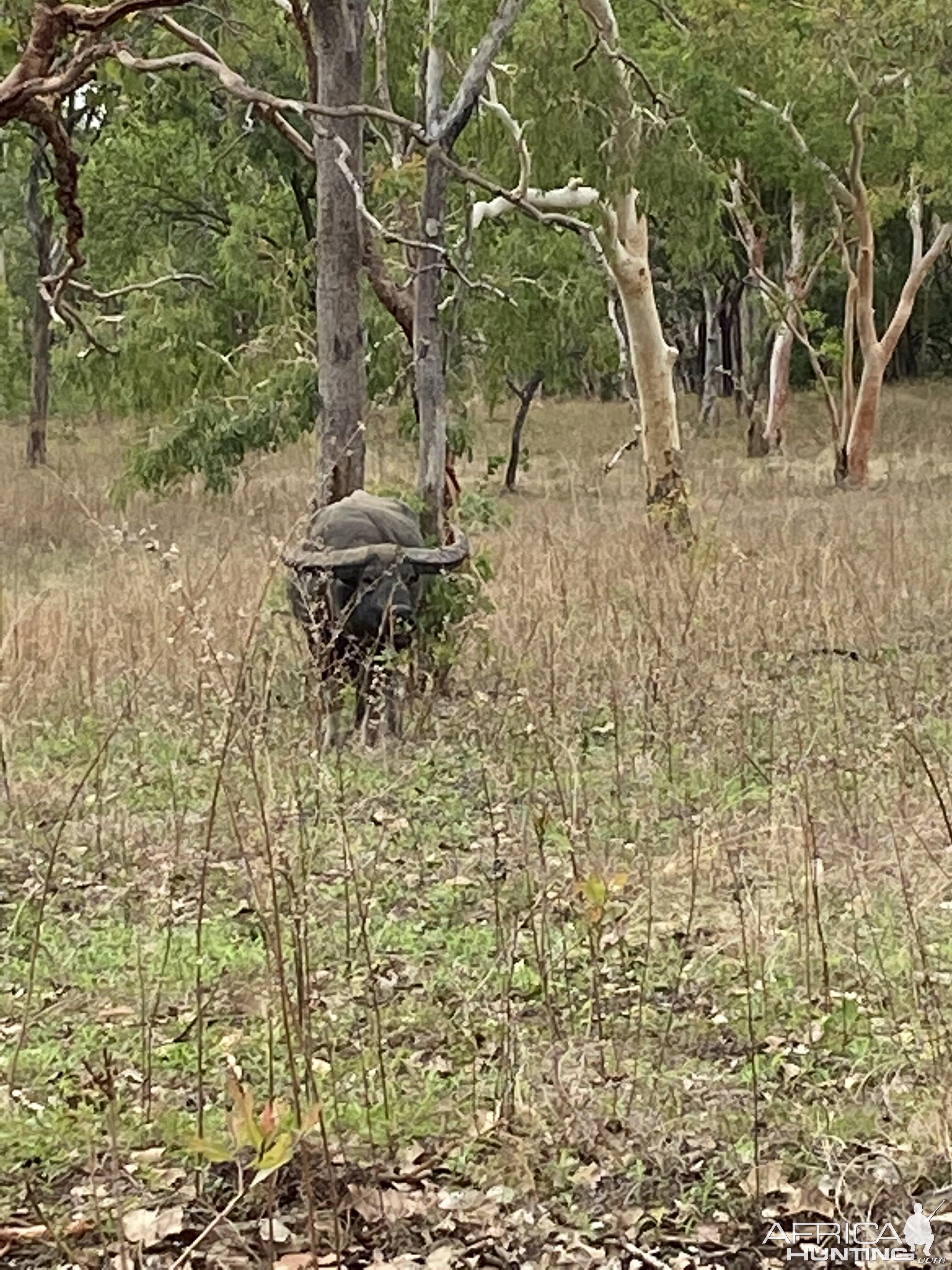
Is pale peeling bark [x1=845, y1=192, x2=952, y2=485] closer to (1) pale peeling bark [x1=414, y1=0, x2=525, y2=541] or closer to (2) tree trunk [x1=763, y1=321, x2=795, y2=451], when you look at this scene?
(2) tree trunk [x1=763, y1=321, x2=795, y2=451]

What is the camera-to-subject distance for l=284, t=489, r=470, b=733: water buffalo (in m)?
6.86

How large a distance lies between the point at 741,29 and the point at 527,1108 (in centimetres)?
1461

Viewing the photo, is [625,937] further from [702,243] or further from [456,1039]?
[702,243]

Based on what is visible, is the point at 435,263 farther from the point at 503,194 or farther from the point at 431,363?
the point at 503,194

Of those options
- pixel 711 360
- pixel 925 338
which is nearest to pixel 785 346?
pixel 711 360

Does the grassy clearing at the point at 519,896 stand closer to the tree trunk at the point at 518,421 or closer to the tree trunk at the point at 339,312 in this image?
the tree trunk at the point at 339,312

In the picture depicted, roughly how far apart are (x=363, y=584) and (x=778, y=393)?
65.7 ft

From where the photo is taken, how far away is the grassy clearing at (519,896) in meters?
3.44

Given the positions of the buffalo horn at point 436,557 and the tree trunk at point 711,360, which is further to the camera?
the tree trunk at point 711,360

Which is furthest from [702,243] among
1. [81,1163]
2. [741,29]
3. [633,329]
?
[81,1163]

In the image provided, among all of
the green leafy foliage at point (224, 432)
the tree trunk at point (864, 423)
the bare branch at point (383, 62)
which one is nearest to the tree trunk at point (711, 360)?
the tree trunk at point (864, 423)

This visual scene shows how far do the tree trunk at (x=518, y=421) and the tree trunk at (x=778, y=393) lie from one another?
5.23 metres

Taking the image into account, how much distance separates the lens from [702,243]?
13.2m

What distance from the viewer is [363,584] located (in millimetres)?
6926
